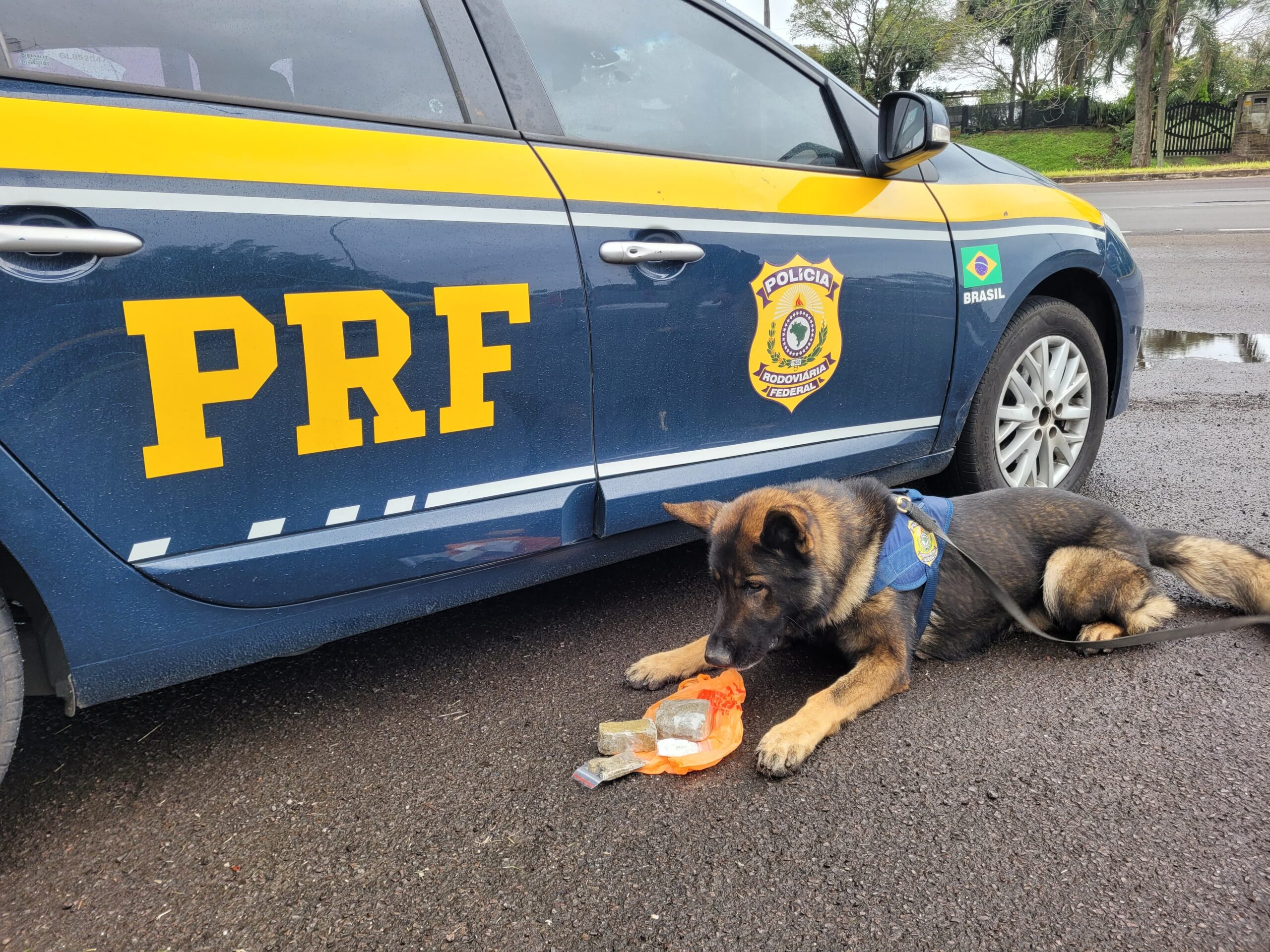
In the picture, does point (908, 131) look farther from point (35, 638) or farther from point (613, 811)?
point (35, 638)

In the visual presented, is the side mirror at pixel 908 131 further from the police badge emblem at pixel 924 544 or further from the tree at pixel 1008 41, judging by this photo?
the tree at pixel 1008 41

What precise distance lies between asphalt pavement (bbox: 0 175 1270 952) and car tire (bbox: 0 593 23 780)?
0.31 metres

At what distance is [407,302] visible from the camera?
6.66 feet

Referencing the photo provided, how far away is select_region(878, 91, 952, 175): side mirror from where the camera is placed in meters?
2.92

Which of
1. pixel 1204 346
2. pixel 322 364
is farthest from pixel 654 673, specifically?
pixel 1204 346

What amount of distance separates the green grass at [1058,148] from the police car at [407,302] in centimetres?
3486

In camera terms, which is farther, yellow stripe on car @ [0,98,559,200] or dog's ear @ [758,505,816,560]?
dog's ear @ [758,505,816,560]

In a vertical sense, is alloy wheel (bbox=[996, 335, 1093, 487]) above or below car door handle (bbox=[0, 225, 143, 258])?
below

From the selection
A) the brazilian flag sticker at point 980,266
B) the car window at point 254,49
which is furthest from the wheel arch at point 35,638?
the brazilian flag sticker at point 980,266

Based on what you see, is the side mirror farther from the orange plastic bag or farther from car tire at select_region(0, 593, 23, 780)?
car tire at select_region(0, 593, 23, 780)

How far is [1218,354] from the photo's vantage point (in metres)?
6.81

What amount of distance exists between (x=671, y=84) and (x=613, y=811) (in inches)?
86.5

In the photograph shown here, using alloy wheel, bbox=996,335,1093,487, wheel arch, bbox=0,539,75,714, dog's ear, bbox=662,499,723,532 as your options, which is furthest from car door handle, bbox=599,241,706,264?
alloy wheel, bbox=996,335,1093,487

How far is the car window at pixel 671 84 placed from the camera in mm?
2492
